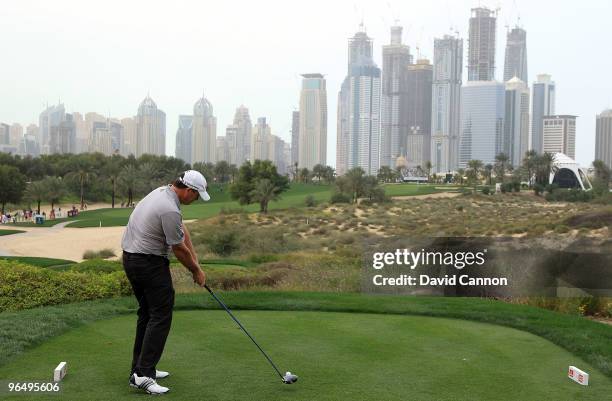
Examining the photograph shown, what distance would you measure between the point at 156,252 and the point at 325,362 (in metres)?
1.94

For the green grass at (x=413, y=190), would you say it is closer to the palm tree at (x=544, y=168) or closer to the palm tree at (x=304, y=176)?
the palm tree at (x=544, y=168)

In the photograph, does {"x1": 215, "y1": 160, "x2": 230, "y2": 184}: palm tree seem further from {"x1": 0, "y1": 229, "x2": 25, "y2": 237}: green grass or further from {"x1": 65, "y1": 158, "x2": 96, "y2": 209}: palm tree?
{"x1": 0, "y1": 229, "x2": 25, "y2": 237}: green grass

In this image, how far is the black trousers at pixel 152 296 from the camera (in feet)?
19.0

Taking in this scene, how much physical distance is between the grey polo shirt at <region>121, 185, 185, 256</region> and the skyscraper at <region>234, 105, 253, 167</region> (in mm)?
155552

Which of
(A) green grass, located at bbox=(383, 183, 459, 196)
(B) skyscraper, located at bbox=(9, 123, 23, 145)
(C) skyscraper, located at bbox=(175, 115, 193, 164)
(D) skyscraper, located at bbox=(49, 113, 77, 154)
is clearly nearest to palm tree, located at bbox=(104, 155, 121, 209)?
(A) green grass, located at bbox=(383, 183, 459, 196)

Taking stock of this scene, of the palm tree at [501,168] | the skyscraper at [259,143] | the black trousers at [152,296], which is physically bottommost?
the black trousers at [152,296]

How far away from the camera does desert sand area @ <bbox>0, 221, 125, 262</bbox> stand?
42156 millimetres

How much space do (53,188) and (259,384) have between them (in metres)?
74.2

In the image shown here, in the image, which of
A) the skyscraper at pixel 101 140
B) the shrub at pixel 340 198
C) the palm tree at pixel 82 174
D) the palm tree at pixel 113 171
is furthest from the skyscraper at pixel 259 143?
the shrub at pixel 340 198

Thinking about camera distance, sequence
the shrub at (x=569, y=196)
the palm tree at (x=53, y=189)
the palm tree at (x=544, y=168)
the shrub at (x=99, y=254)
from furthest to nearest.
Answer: the palm tree at (x=544, y=168) < the shrub at (x=569, y=196) < the palm tree at (x=53, y=189) < the shrub at (x=99, y=254)

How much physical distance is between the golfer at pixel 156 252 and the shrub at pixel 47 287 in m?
5.20

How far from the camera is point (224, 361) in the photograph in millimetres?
6582

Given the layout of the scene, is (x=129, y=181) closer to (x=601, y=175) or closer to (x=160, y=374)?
(x=601, y=175)

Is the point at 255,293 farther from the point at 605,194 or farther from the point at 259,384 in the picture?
the point at 605,194
